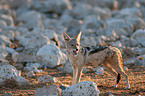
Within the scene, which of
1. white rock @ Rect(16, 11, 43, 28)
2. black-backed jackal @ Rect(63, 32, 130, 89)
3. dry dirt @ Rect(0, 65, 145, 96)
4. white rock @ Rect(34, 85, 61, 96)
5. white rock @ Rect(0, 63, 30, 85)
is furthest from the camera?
white rock @ Rect(16, 11, 43, 28)

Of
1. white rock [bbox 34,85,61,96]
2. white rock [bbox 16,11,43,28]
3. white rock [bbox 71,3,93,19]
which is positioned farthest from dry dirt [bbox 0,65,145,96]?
white rock [bbox 71,3,93,19]

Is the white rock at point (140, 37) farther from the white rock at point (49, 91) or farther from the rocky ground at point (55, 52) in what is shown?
the white rock at point (49, 91)

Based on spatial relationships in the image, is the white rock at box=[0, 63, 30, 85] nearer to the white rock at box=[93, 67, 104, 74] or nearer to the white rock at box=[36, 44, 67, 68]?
the white rock at box=[36, 44, 67, 68]

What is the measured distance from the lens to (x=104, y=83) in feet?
27.2

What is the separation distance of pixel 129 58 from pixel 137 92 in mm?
5955

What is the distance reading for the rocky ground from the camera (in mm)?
7639

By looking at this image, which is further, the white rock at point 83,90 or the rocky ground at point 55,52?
the rocky ground at point 55,52

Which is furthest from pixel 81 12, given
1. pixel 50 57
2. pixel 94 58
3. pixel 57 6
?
pixel 94 58

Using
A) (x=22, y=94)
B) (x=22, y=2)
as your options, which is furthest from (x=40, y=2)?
(x=22, y=94)

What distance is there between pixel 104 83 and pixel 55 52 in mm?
3711

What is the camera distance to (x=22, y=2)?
1312 inches

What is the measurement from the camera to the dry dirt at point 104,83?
686cm

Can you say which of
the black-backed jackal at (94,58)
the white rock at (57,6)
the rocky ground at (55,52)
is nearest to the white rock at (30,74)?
the rocky ground at (55,52)

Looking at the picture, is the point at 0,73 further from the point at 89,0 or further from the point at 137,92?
the point at 89,0
